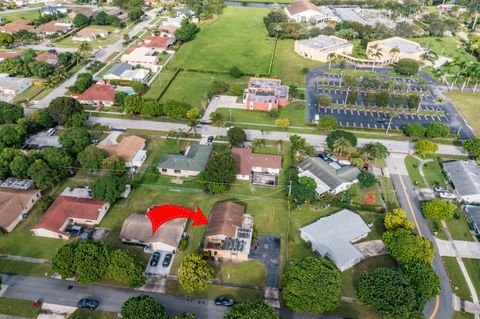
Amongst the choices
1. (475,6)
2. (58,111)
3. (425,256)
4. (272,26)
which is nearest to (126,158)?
(58,111)

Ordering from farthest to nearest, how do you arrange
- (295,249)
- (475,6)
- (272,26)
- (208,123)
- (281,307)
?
(475,6) → (272,26) → (208,123) → (295,249) → (281,307)

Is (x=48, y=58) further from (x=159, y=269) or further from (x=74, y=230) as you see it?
(x=159, y=269)

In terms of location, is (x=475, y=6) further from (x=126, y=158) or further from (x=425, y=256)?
(x=126, y=158)

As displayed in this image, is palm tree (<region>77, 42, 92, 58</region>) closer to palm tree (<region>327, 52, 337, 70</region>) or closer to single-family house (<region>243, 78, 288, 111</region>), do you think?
single-family house (<region>243, 78, 288, 111</region>)

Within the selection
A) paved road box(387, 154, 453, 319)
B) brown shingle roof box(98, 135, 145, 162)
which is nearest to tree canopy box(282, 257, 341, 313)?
paved road box(387, 154, 453, 319)

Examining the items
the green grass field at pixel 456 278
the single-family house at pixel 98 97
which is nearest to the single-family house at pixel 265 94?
the single-family house at pixel 98 97

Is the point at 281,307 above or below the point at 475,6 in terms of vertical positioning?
below

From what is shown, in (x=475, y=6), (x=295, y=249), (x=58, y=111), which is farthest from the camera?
(x=475, y=6)
